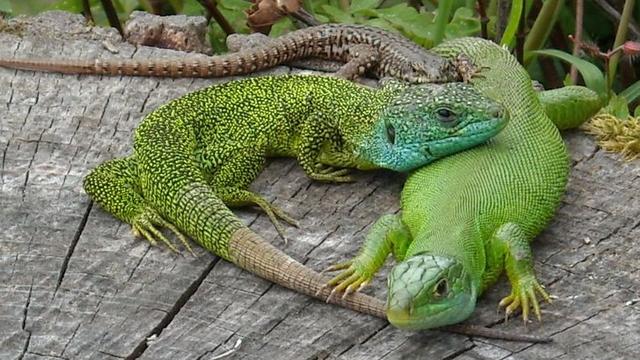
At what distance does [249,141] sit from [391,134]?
0.56m

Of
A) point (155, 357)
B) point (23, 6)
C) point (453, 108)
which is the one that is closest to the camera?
point (155, 357)

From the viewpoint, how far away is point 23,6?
7.80m

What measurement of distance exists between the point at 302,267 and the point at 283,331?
1.02 ft

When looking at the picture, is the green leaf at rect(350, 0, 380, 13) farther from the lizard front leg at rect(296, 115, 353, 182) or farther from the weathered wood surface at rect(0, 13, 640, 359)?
the lizard front leg at rect(296, 115, 353, 182)

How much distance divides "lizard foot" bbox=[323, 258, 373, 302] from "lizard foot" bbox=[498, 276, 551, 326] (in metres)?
0.44

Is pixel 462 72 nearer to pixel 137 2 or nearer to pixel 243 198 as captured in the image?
pixel 243 198

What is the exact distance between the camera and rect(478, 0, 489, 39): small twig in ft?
22.2

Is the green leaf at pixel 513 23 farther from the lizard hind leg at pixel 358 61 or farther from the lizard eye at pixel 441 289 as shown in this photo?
the lizard eye at pixel 441 289

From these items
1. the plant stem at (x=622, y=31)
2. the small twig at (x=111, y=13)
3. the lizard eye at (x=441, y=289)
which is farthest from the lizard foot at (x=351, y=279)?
the small twig at (x=111, y=13)

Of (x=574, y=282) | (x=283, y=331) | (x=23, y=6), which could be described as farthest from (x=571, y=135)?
(x=23, y=6)

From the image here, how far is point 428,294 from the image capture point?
416 cm

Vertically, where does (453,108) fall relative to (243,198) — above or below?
above

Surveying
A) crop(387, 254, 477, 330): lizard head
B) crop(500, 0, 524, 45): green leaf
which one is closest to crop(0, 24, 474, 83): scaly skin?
crop(500, 0, 524, 45): green leaf

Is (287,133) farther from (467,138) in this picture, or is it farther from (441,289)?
(441,289)
